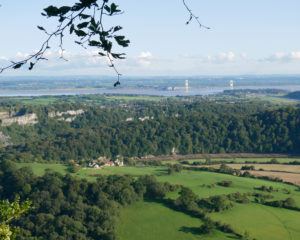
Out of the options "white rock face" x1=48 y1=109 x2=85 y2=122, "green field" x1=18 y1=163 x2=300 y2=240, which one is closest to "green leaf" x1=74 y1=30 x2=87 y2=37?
"green field" x1=18 y1=163 x2=300 y2=240

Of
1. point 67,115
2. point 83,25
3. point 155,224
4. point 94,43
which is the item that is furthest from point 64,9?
point 67,115

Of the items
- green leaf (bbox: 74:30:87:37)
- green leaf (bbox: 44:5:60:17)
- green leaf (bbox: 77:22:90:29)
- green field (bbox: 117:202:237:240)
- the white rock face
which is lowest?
green field (bbox: 117:202:237:240)

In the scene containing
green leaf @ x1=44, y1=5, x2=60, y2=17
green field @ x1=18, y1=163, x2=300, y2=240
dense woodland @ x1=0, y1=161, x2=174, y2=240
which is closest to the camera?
green leaf @ x1=44, y1=5, x2=60, y2=17

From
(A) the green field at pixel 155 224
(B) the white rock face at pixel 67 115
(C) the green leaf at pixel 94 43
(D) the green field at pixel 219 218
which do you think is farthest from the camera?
(B) the white rock face at pixel 67 115

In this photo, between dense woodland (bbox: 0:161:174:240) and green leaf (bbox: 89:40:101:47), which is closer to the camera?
green leaf (bbox: 89:40:101:47)

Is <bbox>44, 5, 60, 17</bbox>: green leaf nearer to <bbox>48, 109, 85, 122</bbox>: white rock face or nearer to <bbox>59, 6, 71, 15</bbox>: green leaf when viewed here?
<bbox>59, 6, 71, 15</bbox>: green leaf

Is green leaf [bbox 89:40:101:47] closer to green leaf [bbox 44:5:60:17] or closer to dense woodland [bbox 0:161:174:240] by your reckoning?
green leaf [bbox 44:5:60:17]

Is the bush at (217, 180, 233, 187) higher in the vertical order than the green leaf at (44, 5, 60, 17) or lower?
lower

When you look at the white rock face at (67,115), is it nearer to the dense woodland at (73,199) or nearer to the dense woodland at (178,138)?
the dense woodland at (178,138)

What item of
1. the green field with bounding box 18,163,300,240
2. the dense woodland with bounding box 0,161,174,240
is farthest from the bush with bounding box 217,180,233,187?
the dense woodland with bounding box 0,161,174,240

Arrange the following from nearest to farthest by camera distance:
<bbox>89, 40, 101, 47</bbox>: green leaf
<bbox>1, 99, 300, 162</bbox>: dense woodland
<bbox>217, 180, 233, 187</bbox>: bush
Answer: <bbox>89, 40, 101, 47</bbox>: green leaf → <bbox>217, 180, 233, 187</bbox>: bush → <bbox>1, 99, 300, 162</bbox>: dense woodland

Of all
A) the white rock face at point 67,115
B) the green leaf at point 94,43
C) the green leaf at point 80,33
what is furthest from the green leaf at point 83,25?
the white rock face at point 67,115

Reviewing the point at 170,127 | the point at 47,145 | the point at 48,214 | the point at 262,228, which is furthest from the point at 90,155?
the point at 262,228
